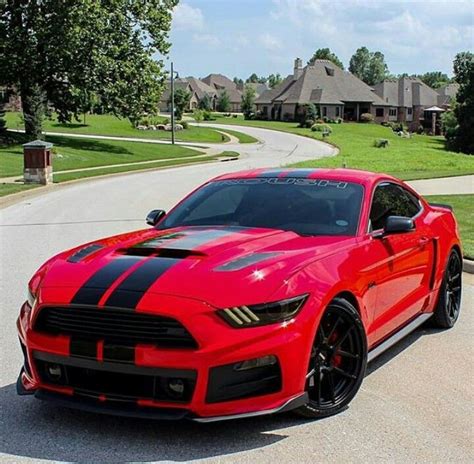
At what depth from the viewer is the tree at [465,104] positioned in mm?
72250

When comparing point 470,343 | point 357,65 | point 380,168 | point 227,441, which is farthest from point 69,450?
point 357,65

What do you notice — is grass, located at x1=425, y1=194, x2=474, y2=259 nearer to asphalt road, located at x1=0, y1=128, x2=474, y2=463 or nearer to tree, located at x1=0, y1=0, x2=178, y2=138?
asphalt road, located at x1=0, y1=128, x2=474, y2=463

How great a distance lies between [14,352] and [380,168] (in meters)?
30.2

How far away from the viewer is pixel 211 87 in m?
160

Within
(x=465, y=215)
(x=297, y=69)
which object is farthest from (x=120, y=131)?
(x=465, y=215)

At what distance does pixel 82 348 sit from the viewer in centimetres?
386

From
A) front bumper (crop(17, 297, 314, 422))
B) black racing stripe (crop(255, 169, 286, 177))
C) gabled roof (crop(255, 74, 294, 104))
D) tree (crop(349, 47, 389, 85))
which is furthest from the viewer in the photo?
tree (crop(349, 47, 389, 85))

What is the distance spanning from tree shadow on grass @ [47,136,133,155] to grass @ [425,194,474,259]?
2585 cm

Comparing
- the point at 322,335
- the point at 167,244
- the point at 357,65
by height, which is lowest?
the point at 322,335

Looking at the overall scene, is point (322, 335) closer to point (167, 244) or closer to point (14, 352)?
point (167, 244)

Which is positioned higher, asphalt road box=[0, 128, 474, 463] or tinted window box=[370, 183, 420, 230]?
tinted window box=[370, 183, 420, 230]

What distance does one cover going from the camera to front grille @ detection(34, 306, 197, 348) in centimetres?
374

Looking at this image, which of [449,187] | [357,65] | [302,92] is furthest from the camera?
[357,65]

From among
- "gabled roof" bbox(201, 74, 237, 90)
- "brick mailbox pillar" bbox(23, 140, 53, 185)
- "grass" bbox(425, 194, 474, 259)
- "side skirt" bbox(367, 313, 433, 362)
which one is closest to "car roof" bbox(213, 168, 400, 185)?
"side skirt" bbox(367, 313, 433, 362)
